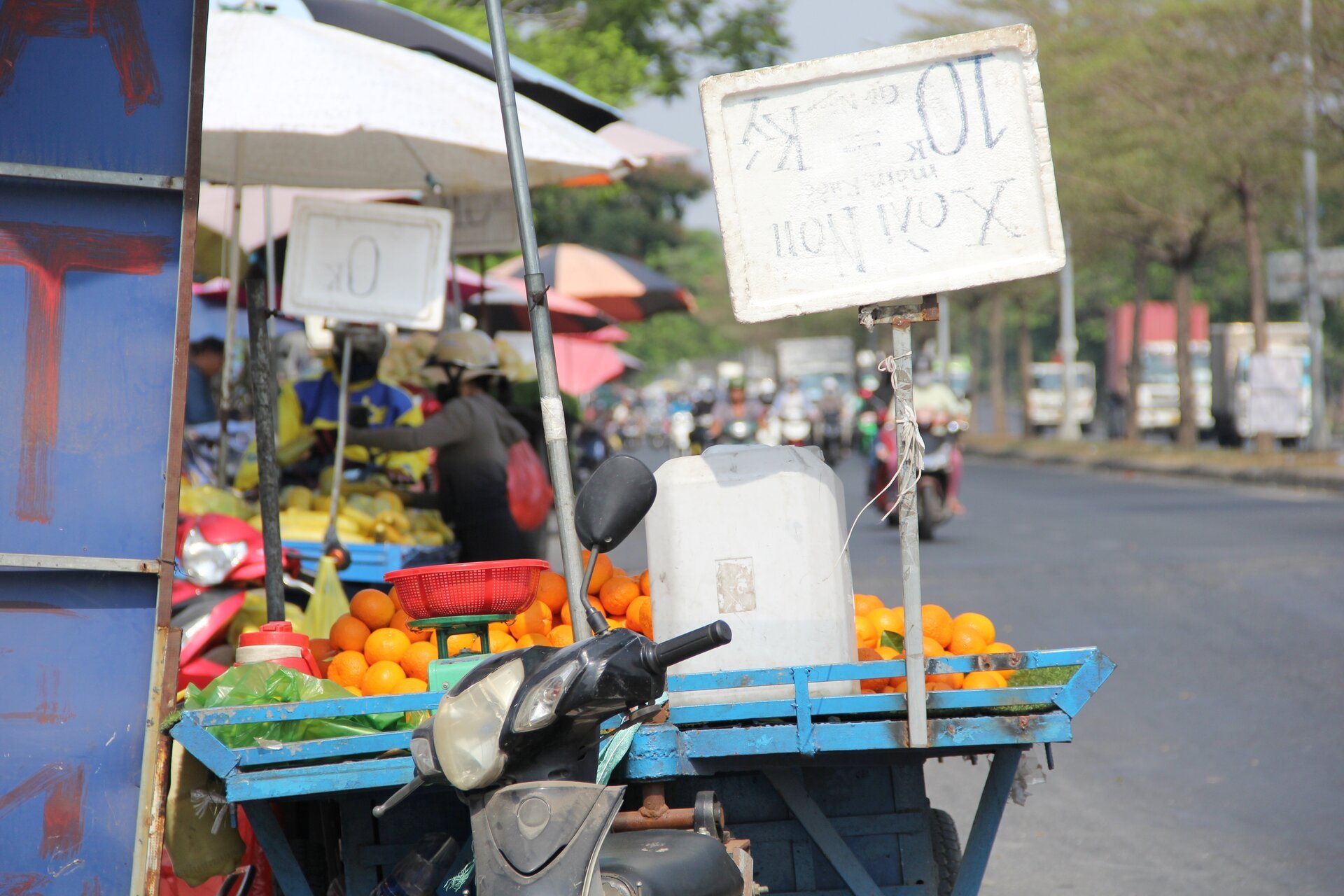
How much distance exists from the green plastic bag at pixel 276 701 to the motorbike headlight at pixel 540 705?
82cm

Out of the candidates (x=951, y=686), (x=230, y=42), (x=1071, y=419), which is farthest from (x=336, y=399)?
(x=1071, y=419)

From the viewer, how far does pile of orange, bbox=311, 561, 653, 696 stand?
11.8ft

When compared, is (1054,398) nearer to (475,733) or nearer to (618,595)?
(618,595)

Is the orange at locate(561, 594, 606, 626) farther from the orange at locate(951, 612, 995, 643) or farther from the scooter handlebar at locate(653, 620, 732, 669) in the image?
the scooter handlebar at locate(653, 620, 732, 669)

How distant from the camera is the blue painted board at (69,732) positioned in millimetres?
3113

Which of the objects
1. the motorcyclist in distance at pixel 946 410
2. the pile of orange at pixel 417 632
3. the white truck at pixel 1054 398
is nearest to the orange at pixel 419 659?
the pile of orange at pixel 417 632

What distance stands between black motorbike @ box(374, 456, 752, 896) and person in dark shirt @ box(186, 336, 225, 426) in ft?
26.4

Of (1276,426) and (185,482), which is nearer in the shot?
(185,482)

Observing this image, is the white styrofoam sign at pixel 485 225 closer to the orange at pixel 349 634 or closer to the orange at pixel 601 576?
the orange at pixel 601 576

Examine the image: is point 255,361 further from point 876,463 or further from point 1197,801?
point 876,463

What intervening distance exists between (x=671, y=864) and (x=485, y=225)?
6062 millimetres

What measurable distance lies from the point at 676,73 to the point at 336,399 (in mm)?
16149

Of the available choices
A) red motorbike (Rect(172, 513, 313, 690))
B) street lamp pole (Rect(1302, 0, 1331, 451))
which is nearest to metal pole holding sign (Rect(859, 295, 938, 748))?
red motorbike (Rect(172, 513, 313, 690))

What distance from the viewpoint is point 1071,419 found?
34219mm
